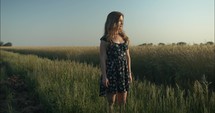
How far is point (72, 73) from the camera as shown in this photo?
833 centimetres

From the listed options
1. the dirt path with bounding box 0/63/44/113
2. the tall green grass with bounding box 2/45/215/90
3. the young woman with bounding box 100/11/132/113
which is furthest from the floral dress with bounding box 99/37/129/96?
the tall green grass with bounding box 2/45/215/90

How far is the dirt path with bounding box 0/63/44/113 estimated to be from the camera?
254 inches

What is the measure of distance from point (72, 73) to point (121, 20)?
379cm

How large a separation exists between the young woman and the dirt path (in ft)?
5.76

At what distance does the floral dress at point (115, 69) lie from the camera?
16.0 ft

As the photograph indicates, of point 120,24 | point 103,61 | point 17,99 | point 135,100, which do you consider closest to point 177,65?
point 135,100

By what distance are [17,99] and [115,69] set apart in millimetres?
3336

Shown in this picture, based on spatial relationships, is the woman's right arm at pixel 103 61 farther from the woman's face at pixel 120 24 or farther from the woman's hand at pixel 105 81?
the woman's face at pixel 120 24

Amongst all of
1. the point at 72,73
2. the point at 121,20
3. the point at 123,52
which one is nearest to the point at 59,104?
the point at 123,52

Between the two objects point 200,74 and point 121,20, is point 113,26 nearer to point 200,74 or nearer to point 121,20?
point 121,20

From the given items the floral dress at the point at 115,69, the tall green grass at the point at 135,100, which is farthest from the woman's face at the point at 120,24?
the tall green grass at the point at 135,100

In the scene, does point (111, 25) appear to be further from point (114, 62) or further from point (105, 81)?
point (105, 81)

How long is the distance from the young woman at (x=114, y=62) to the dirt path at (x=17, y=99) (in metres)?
1.76

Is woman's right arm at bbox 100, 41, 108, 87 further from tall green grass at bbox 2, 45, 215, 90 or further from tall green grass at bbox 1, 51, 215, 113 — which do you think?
tall green grass at bbox 2, 45, 215, 90
